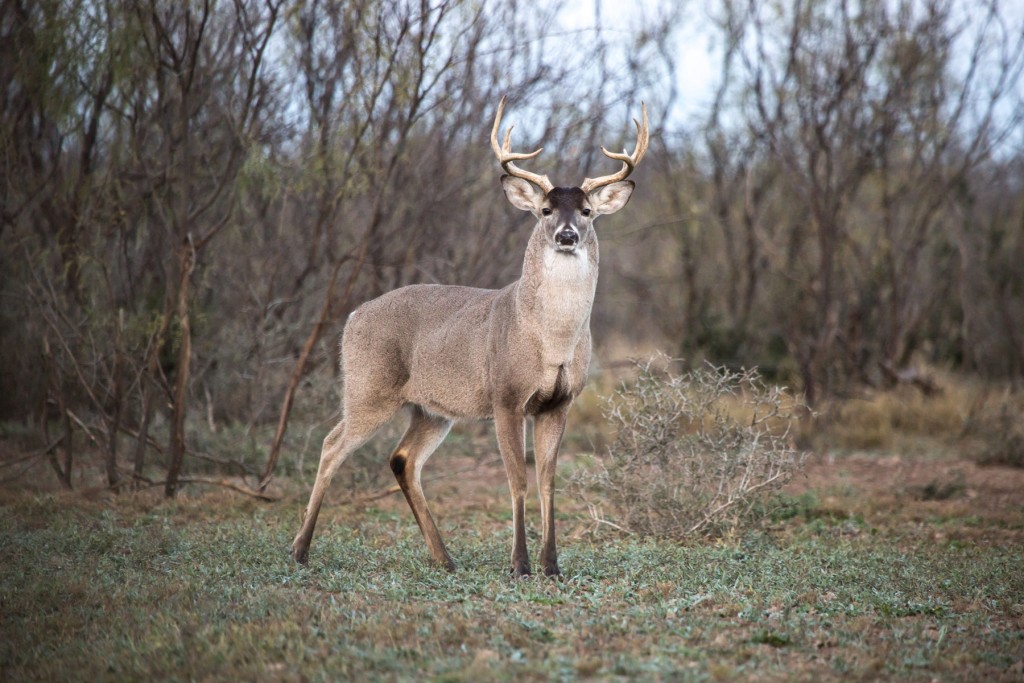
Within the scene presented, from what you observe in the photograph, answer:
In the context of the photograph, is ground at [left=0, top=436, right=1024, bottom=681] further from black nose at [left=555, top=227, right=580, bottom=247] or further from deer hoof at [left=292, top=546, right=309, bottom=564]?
black nose at [left=555, top=227, right=580, bottom=247]

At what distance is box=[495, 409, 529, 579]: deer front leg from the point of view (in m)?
6.83

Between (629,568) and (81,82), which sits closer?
(629,568)

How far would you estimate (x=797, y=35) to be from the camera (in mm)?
13977

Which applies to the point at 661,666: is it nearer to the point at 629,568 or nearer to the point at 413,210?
the point at 629,568

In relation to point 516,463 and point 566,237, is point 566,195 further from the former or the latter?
point 516,463

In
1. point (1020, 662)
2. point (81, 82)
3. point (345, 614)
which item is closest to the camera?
point (1020, 662)

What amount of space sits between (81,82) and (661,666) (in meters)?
7.34

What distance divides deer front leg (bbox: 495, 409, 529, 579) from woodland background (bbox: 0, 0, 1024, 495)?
9.26 ft

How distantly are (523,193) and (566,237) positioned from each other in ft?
2.68

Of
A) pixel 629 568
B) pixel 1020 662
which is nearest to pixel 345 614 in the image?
pixel 629 568

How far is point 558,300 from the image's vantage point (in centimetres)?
686

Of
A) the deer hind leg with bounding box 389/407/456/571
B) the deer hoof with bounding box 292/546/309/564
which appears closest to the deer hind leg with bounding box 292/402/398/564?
the deer hind leg with bounding box 389/407/456/571

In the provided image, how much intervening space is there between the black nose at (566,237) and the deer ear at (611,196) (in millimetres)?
615

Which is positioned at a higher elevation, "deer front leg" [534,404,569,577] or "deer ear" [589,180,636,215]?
"deer ear" [589,180,636,215]
